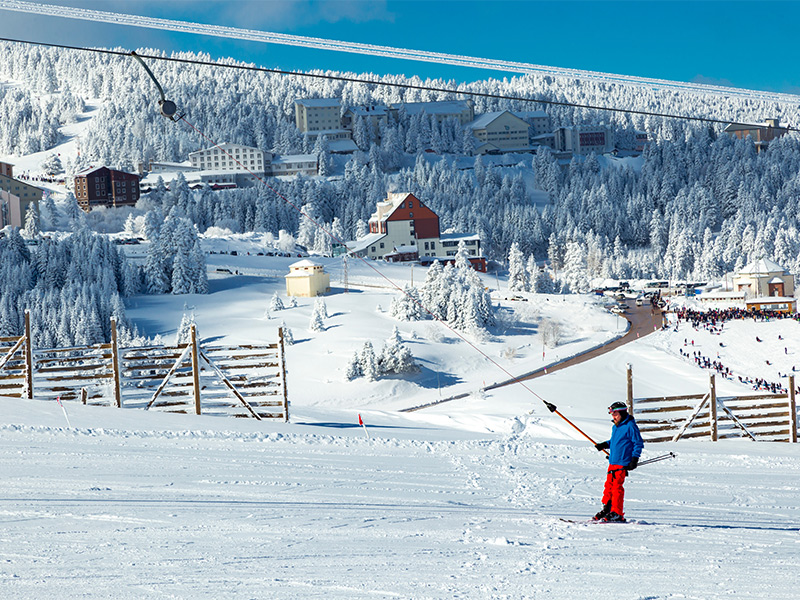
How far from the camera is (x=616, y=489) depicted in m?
7.90

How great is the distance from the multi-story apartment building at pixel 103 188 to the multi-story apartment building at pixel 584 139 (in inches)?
3471

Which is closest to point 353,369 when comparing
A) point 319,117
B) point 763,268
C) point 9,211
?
point 763,268

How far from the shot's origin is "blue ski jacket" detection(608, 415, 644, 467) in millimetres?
8008

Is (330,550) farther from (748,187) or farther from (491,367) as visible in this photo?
(748,187)

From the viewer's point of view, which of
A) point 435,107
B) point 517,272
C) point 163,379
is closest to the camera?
point 163,379

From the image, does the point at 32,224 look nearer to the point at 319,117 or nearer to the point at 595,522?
the point at 595,522

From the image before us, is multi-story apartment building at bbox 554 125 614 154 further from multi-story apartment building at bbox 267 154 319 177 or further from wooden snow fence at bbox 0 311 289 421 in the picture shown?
wooden snow fence at bbox 0 311 289 421

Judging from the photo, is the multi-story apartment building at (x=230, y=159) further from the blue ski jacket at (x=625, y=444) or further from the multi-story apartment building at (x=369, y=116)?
the blue ski jacket at (x=625, y=444)

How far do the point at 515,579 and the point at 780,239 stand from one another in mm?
104165

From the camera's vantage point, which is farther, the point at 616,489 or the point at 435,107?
the point at 435,107

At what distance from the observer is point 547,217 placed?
386 ft

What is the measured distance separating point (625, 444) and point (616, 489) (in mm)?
427

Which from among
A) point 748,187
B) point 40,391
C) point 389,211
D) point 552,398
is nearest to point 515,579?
point 40,391

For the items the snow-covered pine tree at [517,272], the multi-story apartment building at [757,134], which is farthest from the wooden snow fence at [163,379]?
the multi-story apartment building at [757,134]
